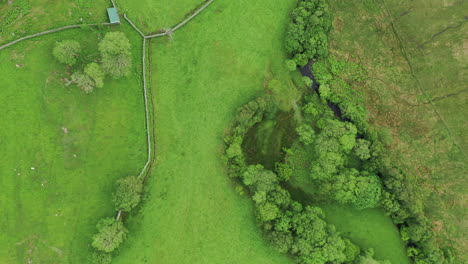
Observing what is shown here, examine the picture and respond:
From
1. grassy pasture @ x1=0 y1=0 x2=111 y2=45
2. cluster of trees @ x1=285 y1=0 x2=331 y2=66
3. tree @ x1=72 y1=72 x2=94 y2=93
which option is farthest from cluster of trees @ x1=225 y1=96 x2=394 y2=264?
grassy pasture @ x1=0 y1=0 x2=111 y2=45

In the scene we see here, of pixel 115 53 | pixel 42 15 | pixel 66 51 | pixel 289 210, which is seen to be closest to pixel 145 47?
pixel 115 53

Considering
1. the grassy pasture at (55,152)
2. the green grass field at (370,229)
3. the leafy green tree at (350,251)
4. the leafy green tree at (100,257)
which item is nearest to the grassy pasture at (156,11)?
the grassy pasture at (55,152)

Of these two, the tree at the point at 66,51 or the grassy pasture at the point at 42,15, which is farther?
the grassy pasture at the point at 42,15

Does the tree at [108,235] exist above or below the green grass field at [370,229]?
above

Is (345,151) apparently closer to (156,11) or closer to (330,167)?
(330,167)

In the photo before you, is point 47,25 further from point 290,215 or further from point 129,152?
point 290,215

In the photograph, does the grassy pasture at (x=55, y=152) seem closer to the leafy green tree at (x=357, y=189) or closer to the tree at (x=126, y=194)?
the tree at (x=126, y=194)
